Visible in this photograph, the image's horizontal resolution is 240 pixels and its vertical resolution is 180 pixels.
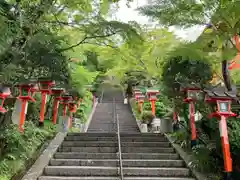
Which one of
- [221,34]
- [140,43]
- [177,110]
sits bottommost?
[177,110]

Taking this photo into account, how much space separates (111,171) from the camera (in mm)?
6176

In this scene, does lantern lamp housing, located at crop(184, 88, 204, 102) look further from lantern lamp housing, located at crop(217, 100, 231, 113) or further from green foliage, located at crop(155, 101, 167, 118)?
green foliage, located at crop(155, 101, 167, 118)

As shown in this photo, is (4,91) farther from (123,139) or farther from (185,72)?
(185,72)

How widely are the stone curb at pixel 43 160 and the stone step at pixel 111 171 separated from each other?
0.20 metres

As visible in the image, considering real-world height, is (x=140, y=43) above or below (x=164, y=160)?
above

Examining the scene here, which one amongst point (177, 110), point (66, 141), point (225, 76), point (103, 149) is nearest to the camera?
point (225, 76)

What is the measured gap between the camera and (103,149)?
7.70m

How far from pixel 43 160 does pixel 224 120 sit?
13.6ft

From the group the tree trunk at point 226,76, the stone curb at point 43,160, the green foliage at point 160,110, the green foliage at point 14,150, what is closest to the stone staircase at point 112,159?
the stone curb at point 43,160

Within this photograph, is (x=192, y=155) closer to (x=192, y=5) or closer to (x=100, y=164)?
(x=100, y=164)

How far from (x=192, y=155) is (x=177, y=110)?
276 centimetres

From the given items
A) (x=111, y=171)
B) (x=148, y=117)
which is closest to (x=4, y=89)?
(x=111, y=171)

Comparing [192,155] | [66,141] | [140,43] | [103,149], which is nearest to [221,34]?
[140,43]

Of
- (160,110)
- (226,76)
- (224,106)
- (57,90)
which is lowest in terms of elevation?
(224,106)
